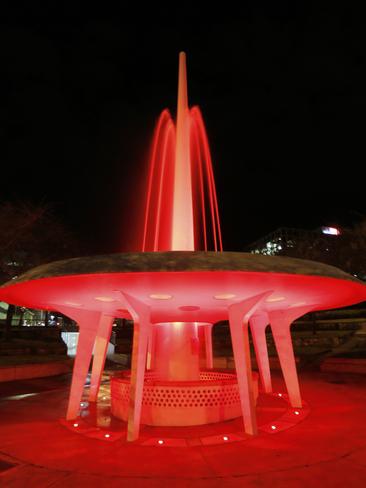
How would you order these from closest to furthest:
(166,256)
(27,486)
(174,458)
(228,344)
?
1. (27,486)
2. (174,458)
3. (166,256)
4. (228,344)

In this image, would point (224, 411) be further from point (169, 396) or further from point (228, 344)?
point (228, 344)

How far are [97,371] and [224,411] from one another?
6.01 m

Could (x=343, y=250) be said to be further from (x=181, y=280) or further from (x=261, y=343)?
(x=181, y=280)

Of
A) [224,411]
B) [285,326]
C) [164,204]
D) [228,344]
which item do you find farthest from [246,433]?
[228,344]

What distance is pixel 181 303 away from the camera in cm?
1199

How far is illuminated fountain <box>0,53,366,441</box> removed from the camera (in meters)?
8.72

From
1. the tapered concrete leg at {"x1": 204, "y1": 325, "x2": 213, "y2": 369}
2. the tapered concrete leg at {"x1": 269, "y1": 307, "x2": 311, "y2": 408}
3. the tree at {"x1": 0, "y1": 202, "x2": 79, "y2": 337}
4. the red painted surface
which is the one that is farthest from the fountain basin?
the tree at {"x1": 0, "y1": 202, "x2": 79, "y2": 337}

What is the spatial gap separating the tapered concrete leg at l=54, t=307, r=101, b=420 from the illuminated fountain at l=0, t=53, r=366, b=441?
0.10ft

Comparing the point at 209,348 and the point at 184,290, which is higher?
the point at 184,290

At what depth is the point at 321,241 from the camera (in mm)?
62812

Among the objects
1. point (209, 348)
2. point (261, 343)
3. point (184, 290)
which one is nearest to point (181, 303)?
point (184, 290)

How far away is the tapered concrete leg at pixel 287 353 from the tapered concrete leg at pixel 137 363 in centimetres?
530

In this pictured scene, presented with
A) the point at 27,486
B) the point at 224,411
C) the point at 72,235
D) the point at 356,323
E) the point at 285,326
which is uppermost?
the point at 72,235

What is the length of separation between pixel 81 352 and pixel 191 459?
5.75 m
